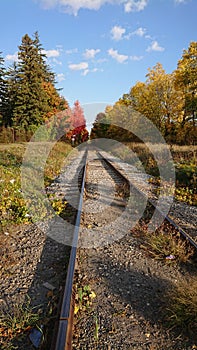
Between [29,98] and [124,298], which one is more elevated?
[29,98]

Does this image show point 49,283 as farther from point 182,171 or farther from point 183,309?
point 182,171

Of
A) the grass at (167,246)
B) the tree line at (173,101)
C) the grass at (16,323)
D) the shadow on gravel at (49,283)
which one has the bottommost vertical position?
the grass at (16,323)

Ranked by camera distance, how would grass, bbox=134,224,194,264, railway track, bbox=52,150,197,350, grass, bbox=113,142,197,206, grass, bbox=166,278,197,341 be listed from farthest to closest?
grass, bbox=113,142,197,206
grass, bbox=134,224,194,264
grass, bbox=166,278,197,341
railway track, bbox=52,150,197,350

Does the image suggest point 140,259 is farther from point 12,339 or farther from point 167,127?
point 167,127

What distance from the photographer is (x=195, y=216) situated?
5113 millimetres

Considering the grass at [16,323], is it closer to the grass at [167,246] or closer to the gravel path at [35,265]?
the gravel path at [35,265]

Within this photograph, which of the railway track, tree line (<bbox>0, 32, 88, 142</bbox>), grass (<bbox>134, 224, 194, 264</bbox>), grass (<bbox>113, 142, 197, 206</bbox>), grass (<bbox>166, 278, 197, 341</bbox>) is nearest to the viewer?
the railway track

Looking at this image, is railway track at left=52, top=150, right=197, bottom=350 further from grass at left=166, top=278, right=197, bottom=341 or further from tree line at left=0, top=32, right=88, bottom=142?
tree line at left=0, top=32, right=88, bottom=142

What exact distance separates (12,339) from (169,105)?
1158 inches

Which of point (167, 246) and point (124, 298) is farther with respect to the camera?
point (167, 246)

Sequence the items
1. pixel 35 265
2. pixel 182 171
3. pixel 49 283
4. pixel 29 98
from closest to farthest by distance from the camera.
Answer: pixel 49 283
pixel 35 265
pixel 182 171
pixel 29 98

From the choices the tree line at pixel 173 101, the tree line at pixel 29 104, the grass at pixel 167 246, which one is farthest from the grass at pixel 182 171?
the tree line at pixel 29 104

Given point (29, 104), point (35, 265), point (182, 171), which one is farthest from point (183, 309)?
point (29, 104)

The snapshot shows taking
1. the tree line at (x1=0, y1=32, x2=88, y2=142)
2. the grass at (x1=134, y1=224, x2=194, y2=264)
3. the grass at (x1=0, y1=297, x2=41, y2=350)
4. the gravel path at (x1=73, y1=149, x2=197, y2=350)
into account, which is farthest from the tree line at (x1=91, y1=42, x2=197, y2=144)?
the grass at (x1=0, y1=297, x2=41, y2=350)
